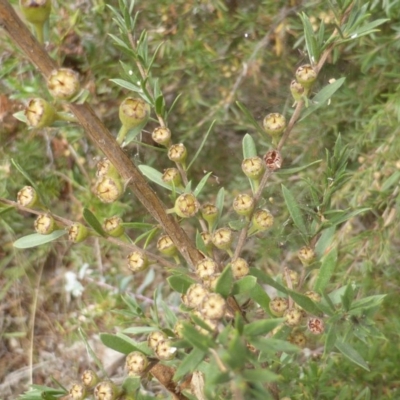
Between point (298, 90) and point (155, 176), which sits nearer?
point (298, 90)

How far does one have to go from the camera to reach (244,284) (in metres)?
0.77

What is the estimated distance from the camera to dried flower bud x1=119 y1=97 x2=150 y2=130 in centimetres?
80

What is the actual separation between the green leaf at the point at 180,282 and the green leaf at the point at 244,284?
82 millimetres

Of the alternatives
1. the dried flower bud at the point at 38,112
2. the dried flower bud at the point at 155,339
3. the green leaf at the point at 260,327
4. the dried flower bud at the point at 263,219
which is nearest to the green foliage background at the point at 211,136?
the dried flower bud at the point at 263,219

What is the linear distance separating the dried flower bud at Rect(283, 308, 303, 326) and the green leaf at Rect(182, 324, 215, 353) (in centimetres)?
28

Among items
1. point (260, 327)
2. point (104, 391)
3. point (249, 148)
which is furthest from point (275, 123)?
point (104, 391)

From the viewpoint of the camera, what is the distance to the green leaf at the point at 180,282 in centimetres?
81

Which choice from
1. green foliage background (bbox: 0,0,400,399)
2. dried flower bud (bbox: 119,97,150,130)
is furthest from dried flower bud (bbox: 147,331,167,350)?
green foliage background (bbox: 0,0,400,399)

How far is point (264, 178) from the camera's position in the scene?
0.92 metres

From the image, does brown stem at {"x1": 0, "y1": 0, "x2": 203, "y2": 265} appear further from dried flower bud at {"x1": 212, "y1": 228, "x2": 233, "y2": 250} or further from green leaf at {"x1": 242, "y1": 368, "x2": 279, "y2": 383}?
green leaf at {"x1": 242, "y1": 368, "x2": 279, "y2": 383}

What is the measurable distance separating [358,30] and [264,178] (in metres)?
0.31

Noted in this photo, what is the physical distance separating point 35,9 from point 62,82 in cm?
11

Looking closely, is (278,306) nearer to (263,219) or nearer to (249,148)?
(263,219)

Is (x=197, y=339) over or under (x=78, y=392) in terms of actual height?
over
